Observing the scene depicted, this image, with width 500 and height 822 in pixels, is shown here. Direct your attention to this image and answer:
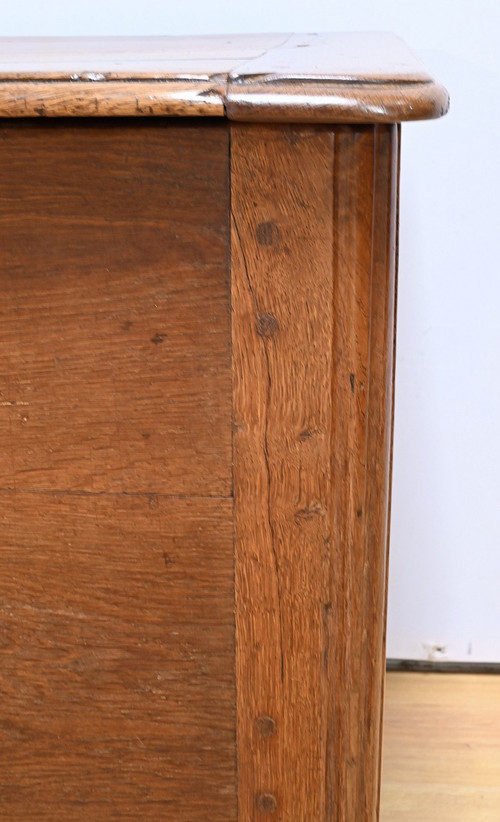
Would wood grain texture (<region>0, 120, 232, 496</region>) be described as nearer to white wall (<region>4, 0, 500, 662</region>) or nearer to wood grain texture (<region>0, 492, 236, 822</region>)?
wood grain texture (<region>0, 492, 236, 822</region>)

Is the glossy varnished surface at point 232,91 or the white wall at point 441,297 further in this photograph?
the white wall at point 441,297

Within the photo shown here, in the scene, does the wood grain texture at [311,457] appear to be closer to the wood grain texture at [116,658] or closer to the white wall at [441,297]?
the wood grain texture at [116,658]

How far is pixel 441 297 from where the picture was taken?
52.4 inches

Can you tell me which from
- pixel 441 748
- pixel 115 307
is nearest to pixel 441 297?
pixel 441 748

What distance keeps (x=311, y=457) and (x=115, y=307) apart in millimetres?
183

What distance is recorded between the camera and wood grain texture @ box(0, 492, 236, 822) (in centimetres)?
71

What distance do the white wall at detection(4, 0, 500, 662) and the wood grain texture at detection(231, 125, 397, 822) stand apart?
660 mm

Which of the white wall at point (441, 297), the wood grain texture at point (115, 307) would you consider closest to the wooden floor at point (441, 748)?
the white wall at point (441, 297)

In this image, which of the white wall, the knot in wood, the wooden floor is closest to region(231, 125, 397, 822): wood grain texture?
the knot in wood

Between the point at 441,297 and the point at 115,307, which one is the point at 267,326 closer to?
the point at 115,307

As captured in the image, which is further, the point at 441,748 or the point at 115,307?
the point at 441,748

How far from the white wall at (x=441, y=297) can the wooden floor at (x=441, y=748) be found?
75 mm

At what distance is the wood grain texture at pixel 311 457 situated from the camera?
2.06 feet

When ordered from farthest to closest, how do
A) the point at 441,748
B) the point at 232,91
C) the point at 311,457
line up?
the point at 441,748
the point at 311,457
the point at 232,91
